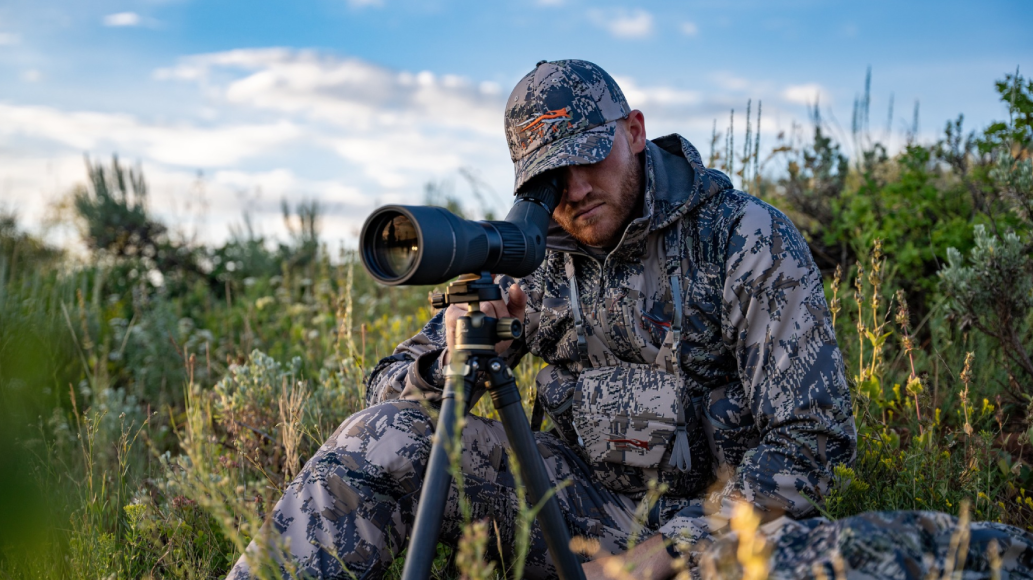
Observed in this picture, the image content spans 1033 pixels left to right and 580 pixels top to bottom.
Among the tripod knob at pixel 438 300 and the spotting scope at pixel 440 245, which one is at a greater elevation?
the spotting scope at pixel 440 245

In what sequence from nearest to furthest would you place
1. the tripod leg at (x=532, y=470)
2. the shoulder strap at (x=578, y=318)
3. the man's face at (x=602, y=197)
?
the tripod leg at (x=532, y=470) < the man's face at (x=602, y=197) < the shoulder strap at (x=578, y=318)

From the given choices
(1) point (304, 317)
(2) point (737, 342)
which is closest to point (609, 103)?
(2) point (737, 342)

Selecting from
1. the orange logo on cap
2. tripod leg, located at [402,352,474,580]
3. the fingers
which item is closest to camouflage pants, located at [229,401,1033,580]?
tripod leg, located at [402,352,474,580]

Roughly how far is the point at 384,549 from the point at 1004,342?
241 cm

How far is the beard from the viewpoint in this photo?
2.10 m

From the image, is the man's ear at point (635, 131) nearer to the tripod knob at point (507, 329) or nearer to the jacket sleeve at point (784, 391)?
the jacket sleeve at point (784, 391)

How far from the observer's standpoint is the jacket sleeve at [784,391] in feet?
5.68

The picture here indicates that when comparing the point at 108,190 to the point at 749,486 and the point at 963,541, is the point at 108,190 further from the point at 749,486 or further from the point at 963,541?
the point at 963,541

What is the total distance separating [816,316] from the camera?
1.79 meters

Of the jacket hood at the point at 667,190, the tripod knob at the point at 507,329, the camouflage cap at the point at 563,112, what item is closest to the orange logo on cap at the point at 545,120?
the camouflage cap at the point at 563,112

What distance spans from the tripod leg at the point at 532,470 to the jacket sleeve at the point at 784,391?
1.20ft

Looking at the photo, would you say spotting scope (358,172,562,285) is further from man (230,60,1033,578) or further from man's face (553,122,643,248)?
man's face (553,122,643,248)

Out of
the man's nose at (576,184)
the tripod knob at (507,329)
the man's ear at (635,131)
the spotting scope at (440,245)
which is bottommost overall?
the tripod knob at (507,329)

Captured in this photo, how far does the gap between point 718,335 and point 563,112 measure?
738 mm
